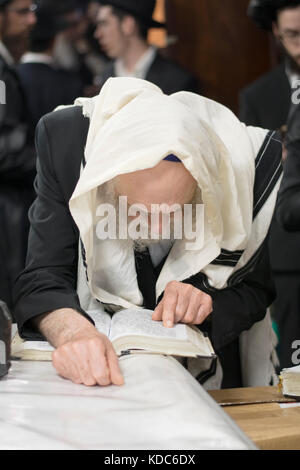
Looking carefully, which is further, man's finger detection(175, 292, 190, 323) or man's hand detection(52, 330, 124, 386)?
man's finger detection(175, 292, 190, 323)

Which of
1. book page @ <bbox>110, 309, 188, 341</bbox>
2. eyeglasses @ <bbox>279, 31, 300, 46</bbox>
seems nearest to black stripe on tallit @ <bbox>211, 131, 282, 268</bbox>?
book page @ <bbox>110, 309, 188, 341</bbox>

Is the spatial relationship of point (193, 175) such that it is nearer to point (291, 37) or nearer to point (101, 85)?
point (291, 37)

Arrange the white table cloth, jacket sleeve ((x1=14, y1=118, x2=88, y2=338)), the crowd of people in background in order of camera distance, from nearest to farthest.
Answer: the white table cloth < jacket sleeve ((x1=14, y1=118, x2=88, y2=338)) < the crowd of people in background

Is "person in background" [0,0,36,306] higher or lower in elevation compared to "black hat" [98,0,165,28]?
lower

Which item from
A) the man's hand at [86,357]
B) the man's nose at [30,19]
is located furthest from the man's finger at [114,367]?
the man's nose at [30,19]

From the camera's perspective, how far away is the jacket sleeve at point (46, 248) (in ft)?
6.95

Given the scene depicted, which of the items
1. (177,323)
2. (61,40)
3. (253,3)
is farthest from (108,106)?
(61,40)

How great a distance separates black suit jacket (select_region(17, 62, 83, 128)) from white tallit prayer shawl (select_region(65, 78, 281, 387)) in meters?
2.38

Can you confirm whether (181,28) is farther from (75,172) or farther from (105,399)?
(105,399)

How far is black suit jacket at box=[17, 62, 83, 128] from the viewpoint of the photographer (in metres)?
4.62

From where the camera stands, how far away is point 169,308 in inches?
77.8

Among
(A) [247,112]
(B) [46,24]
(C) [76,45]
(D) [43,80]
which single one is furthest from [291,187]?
(C) [76,45]

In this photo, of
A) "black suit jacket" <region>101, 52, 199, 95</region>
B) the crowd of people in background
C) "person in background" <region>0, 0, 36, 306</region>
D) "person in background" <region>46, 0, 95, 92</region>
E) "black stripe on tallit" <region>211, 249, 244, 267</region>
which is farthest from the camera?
"person in background" <region>46, 0, 95, 92</region>

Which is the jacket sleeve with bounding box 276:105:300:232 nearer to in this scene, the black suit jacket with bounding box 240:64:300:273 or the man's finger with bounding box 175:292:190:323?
the black suit jacket with bounding box 240:64:300:273
